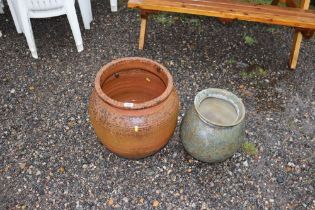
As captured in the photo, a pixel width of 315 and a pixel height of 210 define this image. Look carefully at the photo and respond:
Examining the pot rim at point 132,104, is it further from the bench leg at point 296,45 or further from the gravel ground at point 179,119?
the bench leg at point 296,45

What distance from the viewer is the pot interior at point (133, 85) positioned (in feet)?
9.49

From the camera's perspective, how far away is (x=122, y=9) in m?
4.65

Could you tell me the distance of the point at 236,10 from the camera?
3.50m

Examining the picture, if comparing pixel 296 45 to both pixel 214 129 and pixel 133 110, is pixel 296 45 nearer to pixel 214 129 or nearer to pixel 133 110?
pixel 214 129

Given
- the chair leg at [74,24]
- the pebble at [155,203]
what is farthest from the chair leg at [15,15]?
the pebble at [155,203]

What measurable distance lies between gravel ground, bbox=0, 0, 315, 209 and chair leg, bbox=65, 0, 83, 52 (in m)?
0.13

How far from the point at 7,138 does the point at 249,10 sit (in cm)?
253

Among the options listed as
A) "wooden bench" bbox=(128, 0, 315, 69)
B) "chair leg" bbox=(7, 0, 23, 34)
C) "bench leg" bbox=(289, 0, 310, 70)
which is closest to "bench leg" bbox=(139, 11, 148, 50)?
"wooden bench" bbox=(128, 0, 315, 69)

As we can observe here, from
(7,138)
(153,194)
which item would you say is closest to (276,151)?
(153,194)

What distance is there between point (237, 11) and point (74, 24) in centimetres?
166

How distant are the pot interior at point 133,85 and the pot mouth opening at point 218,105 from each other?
13.0 inches

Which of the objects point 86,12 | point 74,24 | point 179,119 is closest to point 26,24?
point 74,24

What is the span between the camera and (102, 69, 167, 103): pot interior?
289cm

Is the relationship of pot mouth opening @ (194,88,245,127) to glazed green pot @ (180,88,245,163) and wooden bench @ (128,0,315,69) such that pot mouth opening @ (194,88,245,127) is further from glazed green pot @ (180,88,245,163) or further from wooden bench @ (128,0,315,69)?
wooden bench @ (128,0,315,69)
